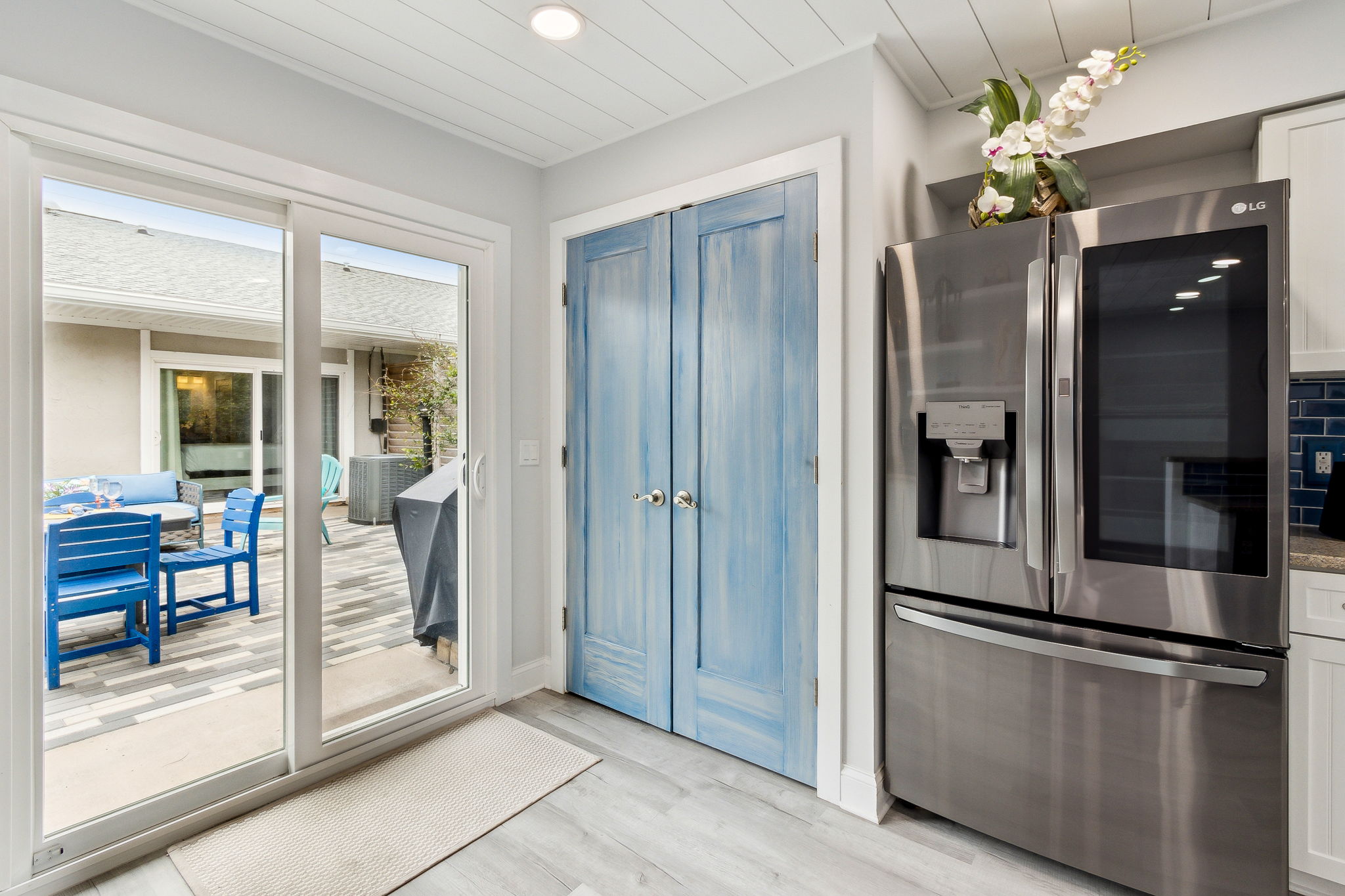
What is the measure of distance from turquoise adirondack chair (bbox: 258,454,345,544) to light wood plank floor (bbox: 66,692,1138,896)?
1.01 meters

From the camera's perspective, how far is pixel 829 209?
6.72 ft

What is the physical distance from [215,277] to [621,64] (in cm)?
152

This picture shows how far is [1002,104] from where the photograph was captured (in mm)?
1877

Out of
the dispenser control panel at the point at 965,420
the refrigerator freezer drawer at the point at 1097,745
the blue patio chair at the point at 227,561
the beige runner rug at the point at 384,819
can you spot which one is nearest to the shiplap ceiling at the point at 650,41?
the dispenser control panel at the point at 965,420

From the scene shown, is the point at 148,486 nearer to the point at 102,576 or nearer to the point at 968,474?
the point at 102,576

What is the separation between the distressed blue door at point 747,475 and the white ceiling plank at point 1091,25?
82cm

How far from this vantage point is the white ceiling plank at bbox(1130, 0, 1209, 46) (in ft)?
5.77

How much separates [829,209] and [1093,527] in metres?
1.25

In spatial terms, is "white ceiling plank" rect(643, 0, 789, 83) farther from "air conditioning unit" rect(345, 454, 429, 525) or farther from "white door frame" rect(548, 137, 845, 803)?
"air conditioning unit" rect(345, 454, 429, 525)

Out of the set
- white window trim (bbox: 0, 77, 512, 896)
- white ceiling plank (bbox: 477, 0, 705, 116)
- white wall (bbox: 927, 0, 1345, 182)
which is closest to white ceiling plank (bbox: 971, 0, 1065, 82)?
white wall (bbox: 927, 0, 1345, 182)

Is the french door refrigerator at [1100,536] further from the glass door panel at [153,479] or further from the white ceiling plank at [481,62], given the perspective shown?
the glass door panel at [153,479]

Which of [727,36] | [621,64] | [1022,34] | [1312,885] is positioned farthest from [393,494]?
[1312,885]

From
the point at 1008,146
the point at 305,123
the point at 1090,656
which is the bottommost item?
the point at 1090,656

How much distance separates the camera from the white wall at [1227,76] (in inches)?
67.7
